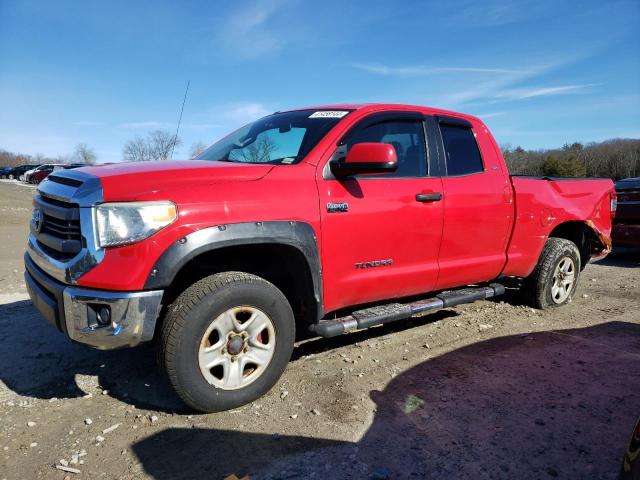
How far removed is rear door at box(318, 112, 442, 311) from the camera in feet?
10.9

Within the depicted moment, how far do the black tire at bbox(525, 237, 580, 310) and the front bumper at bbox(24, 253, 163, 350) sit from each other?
4.04 meters

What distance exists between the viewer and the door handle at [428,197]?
375 cm

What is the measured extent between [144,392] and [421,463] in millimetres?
1919

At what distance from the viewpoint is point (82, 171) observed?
305 centimetres

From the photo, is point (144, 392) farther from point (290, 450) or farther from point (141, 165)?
point (141, 165)

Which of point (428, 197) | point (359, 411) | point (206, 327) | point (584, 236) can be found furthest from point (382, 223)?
point (584, 236)

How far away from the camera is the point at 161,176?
2846mm

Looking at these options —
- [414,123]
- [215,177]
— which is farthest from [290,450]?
[414,123]

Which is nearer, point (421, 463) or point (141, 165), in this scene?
point (421, 463)

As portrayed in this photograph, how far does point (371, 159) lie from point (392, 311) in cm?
121

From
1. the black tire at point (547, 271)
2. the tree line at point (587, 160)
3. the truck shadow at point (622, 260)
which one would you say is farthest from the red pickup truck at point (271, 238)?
the tree line at point (587, 160)

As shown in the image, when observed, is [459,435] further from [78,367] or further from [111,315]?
[78,367]

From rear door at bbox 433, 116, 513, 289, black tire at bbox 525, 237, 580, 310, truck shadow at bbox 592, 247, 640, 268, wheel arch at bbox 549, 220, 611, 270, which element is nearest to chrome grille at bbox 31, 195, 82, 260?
rear door at bbox 433, 116, 513, 289

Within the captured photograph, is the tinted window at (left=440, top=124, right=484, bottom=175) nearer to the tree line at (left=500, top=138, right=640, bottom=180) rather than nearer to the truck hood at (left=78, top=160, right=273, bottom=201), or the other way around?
the truck hood at (left=78, top=160, right=273, bottom=201)
